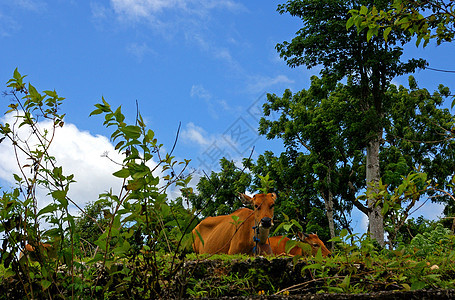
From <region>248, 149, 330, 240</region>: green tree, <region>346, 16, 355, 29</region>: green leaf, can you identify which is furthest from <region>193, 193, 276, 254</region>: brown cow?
<region>248, 149, 330, 240</region>: green tree

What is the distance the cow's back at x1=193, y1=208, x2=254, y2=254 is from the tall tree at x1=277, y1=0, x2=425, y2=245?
14034 mm

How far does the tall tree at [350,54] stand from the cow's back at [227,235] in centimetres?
1403

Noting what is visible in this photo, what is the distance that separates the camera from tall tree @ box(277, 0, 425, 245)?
22031mm

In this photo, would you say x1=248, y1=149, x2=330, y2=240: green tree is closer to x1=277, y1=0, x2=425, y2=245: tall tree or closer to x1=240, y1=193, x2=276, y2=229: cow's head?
x1=277, y1=0, x2=425, y2=245: tall tree

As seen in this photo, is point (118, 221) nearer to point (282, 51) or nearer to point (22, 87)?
point (22, 87)

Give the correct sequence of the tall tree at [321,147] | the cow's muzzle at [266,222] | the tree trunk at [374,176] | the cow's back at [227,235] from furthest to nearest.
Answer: the tall tree at [321,147], the tree trunk at [374,176], the cow's back at [227,235], the cow's muzzle at [266,222]

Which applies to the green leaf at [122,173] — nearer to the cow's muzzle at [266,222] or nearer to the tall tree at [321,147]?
the cow's muzzle at [266,222]

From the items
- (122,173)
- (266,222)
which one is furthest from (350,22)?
(266,222)

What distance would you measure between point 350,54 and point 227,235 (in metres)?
17.6

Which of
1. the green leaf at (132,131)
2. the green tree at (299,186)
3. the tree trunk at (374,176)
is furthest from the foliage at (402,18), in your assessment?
the green tree at (299,186)

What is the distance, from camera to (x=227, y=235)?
8812 mm

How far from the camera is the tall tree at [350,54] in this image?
72.3ft

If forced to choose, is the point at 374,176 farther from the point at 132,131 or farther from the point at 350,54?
the point at 132,131

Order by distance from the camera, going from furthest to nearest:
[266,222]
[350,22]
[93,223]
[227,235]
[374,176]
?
[374,176] → [227,235] → [266,222] → [93,223] → [350,22]
